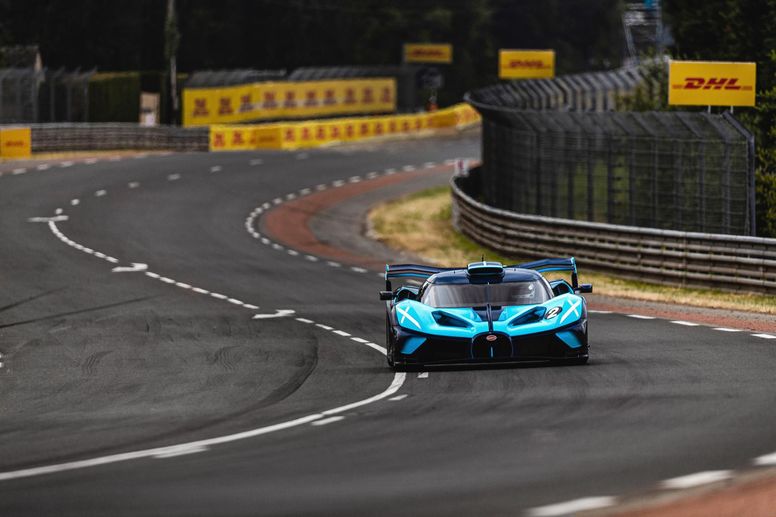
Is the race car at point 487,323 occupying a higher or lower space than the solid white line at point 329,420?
higher

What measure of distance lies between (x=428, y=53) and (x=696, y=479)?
105 metres

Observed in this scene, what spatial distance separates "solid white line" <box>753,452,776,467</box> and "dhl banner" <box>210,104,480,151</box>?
193 ft

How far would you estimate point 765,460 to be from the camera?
12.0m

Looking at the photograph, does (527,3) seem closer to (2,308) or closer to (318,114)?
(318,114)

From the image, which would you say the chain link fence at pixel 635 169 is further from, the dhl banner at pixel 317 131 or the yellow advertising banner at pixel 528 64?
the yellow advertising banner at pixel 528 64

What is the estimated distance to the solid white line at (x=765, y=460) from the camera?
11.9 m

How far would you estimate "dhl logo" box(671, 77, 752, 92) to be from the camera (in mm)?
35906

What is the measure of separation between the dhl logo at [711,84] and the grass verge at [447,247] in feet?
17.9

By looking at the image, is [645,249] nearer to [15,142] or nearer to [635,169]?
[635,169]

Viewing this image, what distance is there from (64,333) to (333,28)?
9013 cm

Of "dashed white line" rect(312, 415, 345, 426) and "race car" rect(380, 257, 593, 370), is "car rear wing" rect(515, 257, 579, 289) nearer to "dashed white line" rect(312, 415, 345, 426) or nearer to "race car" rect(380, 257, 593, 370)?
"race car" rect(380, 257, 593, 370)

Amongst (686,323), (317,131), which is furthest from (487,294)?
(317,131)

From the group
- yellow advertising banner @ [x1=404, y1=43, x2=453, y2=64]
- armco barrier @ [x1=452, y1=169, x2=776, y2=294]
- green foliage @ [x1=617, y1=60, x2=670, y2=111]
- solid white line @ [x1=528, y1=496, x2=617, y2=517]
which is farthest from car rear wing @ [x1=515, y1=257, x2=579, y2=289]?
yellow advertising banner @ [x1=404, y1=43, x2=453, y2=64]

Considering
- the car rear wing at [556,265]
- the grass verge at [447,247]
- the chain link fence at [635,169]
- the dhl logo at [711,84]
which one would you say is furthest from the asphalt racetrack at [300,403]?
the dhl logo at [711,84]
